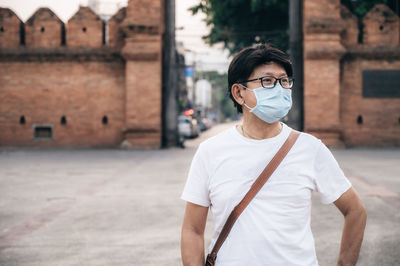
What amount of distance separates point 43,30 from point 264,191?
19876 millimetres

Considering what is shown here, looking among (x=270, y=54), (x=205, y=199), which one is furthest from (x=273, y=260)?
(x=270, y=54)

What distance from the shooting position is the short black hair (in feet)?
6.83

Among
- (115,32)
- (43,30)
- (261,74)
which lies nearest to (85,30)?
(115,32)

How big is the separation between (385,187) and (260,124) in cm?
740

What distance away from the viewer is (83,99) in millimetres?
19531

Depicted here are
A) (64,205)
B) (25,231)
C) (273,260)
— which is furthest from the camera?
(64,205)

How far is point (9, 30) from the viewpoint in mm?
20172

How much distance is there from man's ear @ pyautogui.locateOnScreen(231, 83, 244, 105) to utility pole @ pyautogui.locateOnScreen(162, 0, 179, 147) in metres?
17.1

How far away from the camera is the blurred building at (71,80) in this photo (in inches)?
762

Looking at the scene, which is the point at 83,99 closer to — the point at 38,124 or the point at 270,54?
the point at 38,124

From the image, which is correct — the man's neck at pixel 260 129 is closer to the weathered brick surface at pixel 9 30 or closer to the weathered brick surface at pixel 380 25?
the weathered brick surface at pixel 380 25

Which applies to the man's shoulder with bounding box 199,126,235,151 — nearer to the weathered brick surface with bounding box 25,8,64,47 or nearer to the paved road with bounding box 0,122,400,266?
the paved road with bounding box 0,122,400,266

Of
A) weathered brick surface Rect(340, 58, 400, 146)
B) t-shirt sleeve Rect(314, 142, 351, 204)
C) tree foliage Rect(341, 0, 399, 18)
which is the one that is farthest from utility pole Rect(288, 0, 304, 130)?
t-shirt sleeve Rect(314, 142, 351, 204)

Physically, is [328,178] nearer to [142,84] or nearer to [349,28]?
[142,84]
